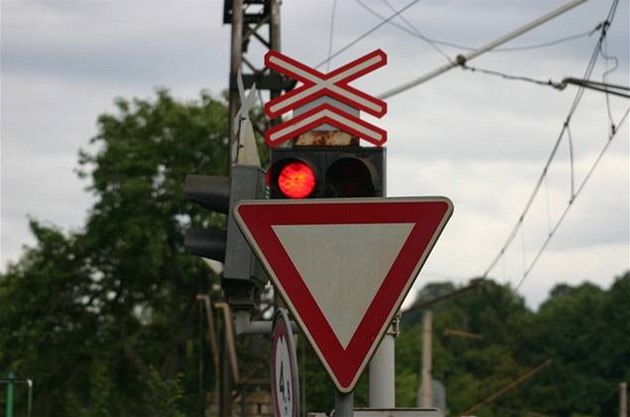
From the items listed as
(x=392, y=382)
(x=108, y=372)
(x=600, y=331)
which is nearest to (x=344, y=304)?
(x=392, y=382)

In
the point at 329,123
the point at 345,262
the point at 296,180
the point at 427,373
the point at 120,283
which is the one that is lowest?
the point at 345,262

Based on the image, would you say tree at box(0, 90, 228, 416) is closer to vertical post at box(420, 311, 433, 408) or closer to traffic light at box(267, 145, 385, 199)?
vertical post at box(420, 311, 433, 408)

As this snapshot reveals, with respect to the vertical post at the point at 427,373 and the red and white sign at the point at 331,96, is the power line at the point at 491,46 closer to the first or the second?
the red and white sign at the point at 331,96

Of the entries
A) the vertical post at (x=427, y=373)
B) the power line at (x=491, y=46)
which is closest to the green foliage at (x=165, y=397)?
the power line at (x=491, y=46)

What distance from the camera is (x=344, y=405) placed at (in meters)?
6.28

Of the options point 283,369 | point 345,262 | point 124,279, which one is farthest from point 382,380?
point 124,279

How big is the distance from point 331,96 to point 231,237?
106 centimetres

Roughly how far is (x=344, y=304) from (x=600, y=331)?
14125 centimetres

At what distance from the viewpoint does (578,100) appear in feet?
73.6

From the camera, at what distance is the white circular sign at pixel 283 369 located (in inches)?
259

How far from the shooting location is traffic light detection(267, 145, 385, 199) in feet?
26.5

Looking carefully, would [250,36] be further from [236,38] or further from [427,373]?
[427,373]

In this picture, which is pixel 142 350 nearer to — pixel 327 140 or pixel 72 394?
pixel 72 394

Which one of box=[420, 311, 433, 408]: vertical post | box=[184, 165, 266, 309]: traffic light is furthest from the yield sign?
box=[420, 311, 433, 408]: vertical post
